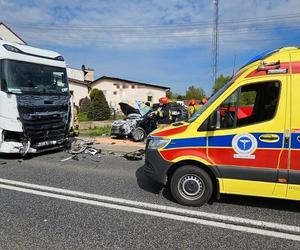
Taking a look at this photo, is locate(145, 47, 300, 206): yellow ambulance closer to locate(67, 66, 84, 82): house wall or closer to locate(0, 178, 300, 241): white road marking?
locate(0, 178, 300, 241): white road marking

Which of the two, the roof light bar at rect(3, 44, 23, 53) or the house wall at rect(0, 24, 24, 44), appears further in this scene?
the house wall at rect(0, 24, 24, 44)

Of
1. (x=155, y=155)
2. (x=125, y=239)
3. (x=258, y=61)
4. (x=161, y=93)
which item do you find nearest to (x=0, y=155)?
(x=155, y=155)

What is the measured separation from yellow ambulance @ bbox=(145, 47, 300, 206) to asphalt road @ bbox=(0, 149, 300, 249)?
0.39m

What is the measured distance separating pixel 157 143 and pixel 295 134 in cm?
213

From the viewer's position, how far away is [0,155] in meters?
10.3

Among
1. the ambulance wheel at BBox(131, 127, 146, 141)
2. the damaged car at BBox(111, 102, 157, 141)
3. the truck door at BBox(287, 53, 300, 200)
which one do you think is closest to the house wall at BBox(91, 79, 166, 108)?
the damaged car at BBox(111, 102, 157, 141)

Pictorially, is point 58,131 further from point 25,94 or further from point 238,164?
point 238,164

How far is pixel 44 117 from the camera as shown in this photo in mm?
9953

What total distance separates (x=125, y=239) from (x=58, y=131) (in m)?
6.63

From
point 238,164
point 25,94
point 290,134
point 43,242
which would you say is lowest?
point 43,242

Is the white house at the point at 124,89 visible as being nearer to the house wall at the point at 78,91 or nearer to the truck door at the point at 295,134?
the house wall at the point at 78,91

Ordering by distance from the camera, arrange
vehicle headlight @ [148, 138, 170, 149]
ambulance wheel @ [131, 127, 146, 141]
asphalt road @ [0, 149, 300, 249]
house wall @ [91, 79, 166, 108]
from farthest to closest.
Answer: house wall @ [91, 79, 166, 108], ambulance wheel @ [131, 127, 146, 141], vehicle headlight @ [148, 138, 170, 149], asphalt road @ [0, 149, 300, 249]

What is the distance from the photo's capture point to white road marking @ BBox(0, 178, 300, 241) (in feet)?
15.6

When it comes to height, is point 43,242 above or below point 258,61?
below
